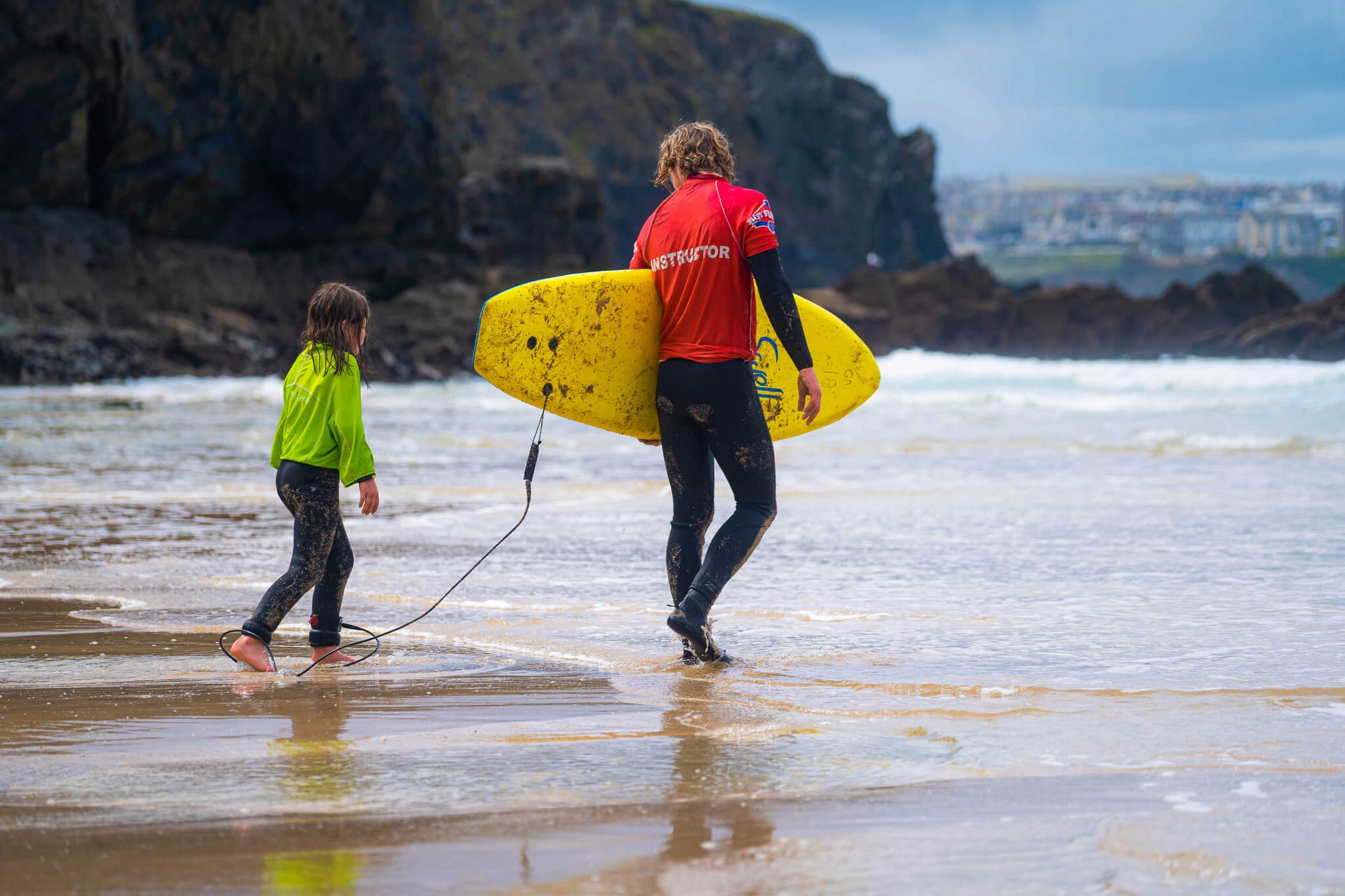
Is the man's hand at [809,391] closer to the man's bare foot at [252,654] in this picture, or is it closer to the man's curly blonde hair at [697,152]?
the man's curly blonde hair at [697,152]

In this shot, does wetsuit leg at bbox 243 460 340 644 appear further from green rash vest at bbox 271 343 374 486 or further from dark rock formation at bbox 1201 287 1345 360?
dark rock formation at bbox 1201 287 1345 360

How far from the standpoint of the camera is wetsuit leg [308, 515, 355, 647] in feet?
12.9

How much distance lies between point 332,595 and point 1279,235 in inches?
4785

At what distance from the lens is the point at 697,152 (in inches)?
153

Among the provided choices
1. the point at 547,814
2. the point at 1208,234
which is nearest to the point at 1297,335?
the point at 547,814

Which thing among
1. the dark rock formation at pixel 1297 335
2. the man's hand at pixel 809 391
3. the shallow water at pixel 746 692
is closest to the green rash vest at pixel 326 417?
the shallow water at pixel 746 692

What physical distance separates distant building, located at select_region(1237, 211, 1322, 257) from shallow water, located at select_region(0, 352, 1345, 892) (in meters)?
108

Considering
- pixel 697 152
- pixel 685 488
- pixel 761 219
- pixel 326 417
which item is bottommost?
pixel 685 488

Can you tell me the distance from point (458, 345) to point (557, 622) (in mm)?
37044

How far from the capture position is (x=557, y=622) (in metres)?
4.48

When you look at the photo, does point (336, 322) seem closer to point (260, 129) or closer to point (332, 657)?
point (332, 657)

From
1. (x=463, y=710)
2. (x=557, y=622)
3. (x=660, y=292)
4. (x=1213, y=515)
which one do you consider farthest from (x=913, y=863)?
(x=1213, y=515)

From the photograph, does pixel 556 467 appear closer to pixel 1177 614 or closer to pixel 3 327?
pixel 1177 614

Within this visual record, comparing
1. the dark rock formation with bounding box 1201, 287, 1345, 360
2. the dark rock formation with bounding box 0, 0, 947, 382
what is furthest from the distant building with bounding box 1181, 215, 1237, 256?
the dark rock formation with bounding box 0, 0, 947, 382
